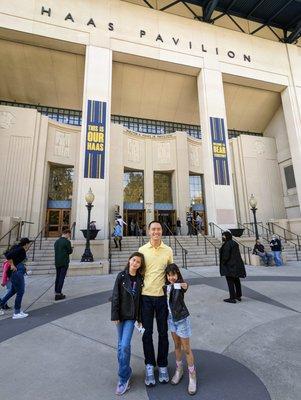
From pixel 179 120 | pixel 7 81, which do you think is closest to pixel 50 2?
pixel 7 81

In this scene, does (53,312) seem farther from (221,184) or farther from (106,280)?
(221,184)

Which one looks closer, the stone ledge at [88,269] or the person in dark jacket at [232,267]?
the person in dark jacket at [232,267]

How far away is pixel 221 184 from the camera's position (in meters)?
19.0

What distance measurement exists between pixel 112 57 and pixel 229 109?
1349cm

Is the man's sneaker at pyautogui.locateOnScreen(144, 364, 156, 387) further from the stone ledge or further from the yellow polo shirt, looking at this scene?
the stone ledge

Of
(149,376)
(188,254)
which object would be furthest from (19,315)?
(188,254)

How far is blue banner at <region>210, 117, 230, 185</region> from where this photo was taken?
1911cm

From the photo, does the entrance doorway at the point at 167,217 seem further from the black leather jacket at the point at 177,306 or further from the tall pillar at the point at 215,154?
the black leather jacket at the point at 177,306

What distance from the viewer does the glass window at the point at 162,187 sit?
23.8m

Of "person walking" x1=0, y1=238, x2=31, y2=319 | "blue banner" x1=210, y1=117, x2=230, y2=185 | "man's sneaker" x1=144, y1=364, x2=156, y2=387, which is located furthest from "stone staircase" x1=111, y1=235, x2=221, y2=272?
"man's sneaker" x1=144, y1=364, x2=156, y2=387

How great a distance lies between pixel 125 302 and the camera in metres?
2.55

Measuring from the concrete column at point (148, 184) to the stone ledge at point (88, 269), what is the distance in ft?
39.9

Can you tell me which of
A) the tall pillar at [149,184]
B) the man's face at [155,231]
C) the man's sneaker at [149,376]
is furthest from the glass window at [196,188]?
the man's sneaker at [149,376]

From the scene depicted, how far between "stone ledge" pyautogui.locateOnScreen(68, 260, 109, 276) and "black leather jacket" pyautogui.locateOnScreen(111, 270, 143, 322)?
7.92 meters
